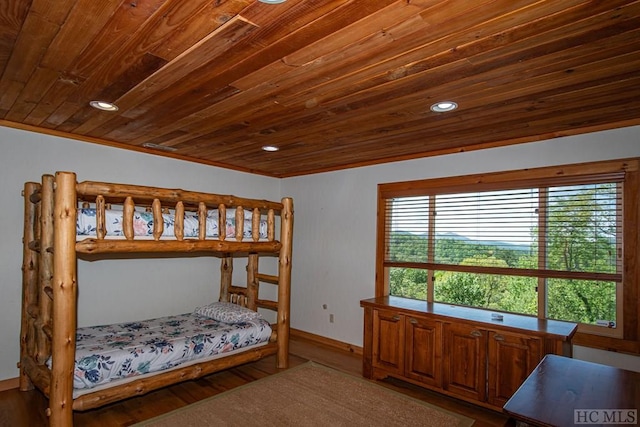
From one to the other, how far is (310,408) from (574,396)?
205cm

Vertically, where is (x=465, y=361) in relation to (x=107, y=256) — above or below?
below

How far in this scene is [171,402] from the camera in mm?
3039

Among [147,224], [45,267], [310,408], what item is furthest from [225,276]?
[310,408]

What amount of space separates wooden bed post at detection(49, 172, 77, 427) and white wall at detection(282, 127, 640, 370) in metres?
2.97

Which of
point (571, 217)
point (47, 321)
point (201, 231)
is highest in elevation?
point (571, 217)

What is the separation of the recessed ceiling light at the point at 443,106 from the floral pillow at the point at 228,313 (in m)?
2.73

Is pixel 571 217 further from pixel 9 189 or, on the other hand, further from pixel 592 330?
pixel 9 189

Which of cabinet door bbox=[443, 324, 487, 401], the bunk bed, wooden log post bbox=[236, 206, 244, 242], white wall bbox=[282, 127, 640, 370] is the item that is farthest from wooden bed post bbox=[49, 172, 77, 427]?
white wall bbox=[282, 127, 640, 370]

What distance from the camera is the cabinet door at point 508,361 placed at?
268 centimetres

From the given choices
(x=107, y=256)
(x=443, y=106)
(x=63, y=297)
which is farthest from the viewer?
(x=107, y=256)

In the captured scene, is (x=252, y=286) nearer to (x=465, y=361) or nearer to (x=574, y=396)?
(x=465, y=361)

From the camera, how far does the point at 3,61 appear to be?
2.00 metres

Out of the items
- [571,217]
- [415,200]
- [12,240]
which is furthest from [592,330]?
[12,240]

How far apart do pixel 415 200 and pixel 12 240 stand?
3.96 metres
